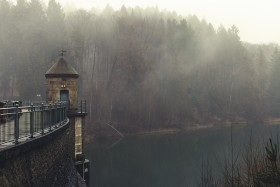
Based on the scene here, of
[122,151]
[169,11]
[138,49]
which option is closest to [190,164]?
[122,151]

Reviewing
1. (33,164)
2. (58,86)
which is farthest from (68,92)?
(33,164)

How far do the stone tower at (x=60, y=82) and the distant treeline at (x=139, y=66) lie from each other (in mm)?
28693

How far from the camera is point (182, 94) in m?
79.6

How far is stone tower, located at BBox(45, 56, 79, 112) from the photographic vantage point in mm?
28781

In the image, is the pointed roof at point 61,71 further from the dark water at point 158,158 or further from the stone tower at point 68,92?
the dark water at point 158,158

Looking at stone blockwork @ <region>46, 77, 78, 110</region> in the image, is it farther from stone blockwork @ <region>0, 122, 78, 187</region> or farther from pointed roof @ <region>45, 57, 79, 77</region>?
stone blockwork @ <region>0, 122, 78, 187</region>

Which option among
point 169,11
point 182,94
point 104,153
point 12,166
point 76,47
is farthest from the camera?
point 169,11

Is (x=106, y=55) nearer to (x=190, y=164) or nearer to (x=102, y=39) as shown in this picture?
(x=102, y=39)

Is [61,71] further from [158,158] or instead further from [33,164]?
[158,158]

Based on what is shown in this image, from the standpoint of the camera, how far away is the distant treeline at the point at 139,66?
64.0m

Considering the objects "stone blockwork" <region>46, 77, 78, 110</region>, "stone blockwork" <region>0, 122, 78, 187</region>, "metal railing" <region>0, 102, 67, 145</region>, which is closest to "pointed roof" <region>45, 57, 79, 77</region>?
"stone blockwork" <region>46, 77, 78, 110</region>

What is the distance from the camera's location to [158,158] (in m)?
45.3

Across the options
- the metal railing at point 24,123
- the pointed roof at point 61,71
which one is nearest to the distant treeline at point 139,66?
the pointed roof at point 61,71

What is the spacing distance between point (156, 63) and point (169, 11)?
3544 centimetres
